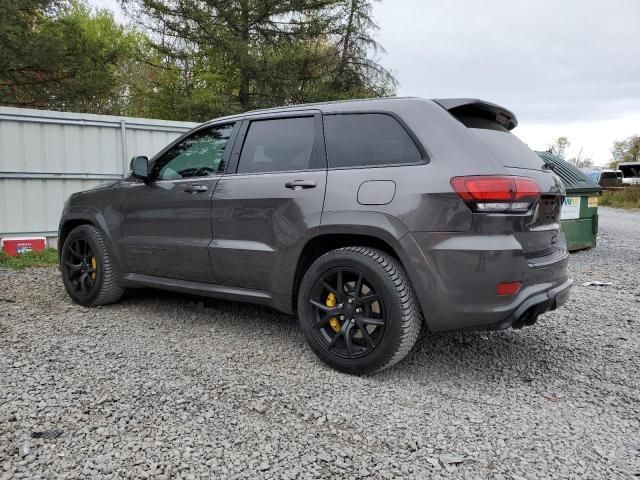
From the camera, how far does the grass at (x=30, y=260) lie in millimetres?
6949

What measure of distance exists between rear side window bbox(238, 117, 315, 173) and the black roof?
5.85 m

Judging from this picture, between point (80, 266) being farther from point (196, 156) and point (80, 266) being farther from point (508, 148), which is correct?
point (508, 148)

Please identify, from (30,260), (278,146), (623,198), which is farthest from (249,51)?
(623,198)

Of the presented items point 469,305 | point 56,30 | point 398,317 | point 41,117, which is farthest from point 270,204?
point 56,30

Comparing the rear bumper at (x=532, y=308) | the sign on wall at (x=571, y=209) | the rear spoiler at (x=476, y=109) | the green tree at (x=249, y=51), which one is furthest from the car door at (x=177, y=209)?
the green tree at (x=249, y=51)

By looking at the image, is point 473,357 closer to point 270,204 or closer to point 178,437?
point 270,204

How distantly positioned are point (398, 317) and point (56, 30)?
47.6 feet

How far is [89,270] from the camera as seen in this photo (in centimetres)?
468

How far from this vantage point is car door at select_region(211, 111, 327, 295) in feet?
10.9

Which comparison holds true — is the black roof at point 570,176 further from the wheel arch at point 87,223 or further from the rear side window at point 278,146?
the wheel arch at point 87,223

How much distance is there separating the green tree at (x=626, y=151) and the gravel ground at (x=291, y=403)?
154ft

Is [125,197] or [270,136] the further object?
[125,197]

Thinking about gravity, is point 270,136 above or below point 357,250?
above

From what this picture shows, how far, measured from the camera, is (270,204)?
344 centimetres
